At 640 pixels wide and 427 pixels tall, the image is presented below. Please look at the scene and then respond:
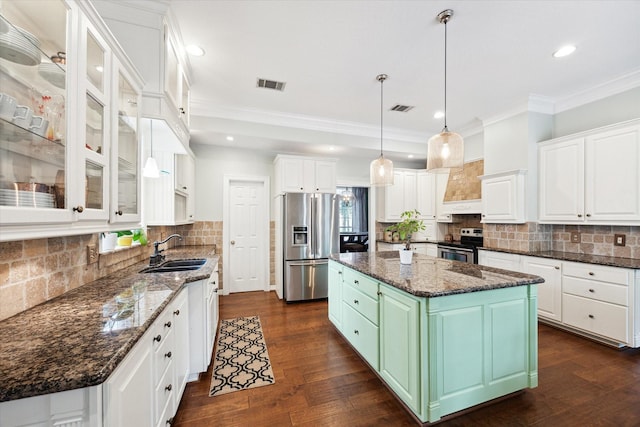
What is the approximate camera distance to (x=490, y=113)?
3.83 m

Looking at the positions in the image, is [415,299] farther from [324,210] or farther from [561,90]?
[561,90]

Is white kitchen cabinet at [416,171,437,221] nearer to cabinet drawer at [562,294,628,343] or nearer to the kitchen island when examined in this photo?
cabinet drawer at [562,294,628,343]

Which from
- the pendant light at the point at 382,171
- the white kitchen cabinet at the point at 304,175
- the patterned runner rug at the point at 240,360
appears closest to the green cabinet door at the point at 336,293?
the patterned runner rug at the point at 240,360

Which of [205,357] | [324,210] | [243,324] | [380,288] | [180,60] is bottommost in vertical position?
[243,324]

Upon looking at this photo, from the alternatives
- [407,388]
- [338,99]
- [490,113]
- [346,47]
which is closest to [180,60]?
[346,47]

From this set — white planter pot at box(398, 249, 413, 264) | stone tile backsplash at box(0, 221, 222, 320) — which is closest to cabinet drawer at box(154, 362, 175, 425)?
stone tile backsplash at box(0, 221, 222, 320)

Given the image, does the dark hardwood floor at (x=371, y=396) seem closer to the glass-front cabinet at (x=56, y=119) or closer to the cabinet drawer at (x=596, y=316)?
the cabinet drawer at (x=596, y=316)

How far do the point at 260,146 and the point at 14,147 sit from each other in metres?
3.57

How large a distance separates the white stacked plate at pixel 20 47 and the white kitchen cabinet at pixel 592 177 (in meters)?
4.69

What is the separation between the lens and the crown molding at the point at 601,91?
285 centimetres

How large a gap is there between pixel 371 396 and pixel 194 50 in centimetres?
339

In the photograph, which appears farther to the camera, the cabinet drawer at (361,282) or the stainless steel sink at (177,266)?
the stainless steel sink at (177,266)

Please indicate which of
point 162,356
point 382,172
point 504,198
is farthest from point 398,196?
point 162,356

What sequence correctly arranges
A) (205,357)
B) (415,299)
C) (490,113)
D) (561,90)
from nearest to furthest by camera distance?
1. (415,299)
2. (205,357)
3. (561,90)
4. (490,113)
